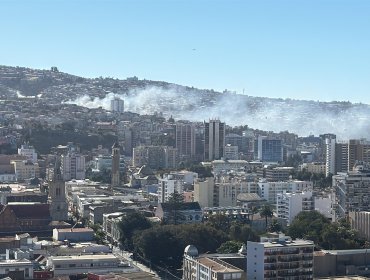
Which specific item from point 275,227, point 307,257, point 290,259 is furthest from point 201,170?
point 290,259

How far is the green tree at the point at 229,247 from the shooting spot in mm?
29438

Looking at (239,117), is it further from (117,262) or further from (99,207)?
(117,262)

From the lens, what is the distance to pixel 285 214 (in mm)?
40062

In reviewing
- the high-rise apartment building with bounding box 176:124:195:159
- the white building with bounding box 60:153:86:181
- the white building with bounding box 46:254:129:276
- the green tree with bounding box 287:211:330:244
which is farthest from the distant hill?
the white building with bounding box 46:254:129:276

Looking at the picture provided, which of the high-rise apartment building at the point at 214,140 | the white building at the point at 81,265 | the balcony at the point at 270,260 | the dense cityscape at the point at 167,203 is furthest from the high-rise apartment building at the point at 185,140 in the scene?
the balcony at the point at 270,260

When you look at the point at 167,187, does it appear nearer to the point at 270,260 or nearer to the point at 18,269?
the point at 270,260

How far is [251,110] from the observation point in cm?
13975

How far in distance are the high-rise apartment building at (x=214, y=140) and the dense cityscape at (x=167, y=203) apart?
0.34 feet

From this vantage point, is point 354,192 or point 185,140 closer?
point 354,192

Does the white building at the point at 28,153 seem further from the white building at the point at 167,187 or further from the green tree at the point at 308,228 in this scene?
the green tree at the point at 308,228

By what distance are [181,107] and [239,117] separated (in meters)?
8.62

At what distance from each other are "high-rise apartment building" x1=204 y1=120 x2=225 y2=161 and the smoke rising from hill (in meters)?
39.3

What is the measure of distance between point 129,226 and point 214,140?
35.1 m

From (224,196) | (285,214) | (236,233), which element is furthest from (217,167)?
(236,233)
